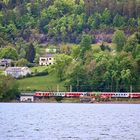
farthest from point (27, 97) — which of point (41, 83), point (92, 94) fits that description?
point (41, 83)

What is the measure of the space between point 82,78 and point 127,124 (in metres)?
103

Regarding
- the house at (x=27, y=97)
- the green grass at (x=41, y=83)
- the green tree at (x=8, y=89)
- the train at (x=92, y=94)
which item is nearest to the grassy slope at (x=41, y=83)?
the green grass at (x=41, y=83)

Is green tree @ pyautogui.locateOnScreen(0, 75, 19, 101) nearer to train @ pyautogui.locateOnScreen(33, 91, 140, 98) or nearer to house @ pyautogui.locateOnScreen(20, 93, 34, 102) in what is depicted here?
house @ pyautogui.locateOnScreen(20, 93, 34, 102)

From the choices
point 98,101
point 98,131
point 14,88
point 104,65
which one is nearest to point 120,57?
point 104,65

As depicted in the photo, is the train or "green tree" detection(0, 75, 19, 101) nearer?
→ "green tree" detection(0, 75, 19, 101)

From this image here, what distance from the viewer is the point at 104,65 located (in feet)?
603

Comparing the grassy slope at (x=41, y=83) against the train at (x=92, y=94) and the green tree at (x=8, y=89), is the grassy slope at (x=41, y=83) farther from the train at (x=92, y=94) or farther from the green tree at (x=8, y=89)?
the green tree at (x=8, y=89)

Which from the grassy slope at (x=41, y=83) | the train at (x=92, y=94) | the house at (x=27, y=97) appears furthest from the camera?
the grassy slope at (x=41, y=83)

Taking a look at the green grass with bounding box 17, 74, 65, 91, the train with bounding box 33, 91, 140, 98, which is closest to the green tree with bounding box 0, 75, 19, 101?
the train with bounding box 33, 91, 140, 98

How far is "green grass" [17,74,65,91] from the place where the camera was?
187 meters

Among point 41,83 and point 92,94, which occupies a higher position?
point 41,83

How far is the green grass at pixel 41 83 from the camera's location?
187m

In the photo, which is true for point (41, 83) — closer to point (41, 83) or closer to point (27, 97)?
point (41, 83)

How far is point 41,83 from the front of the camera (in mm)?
192000
